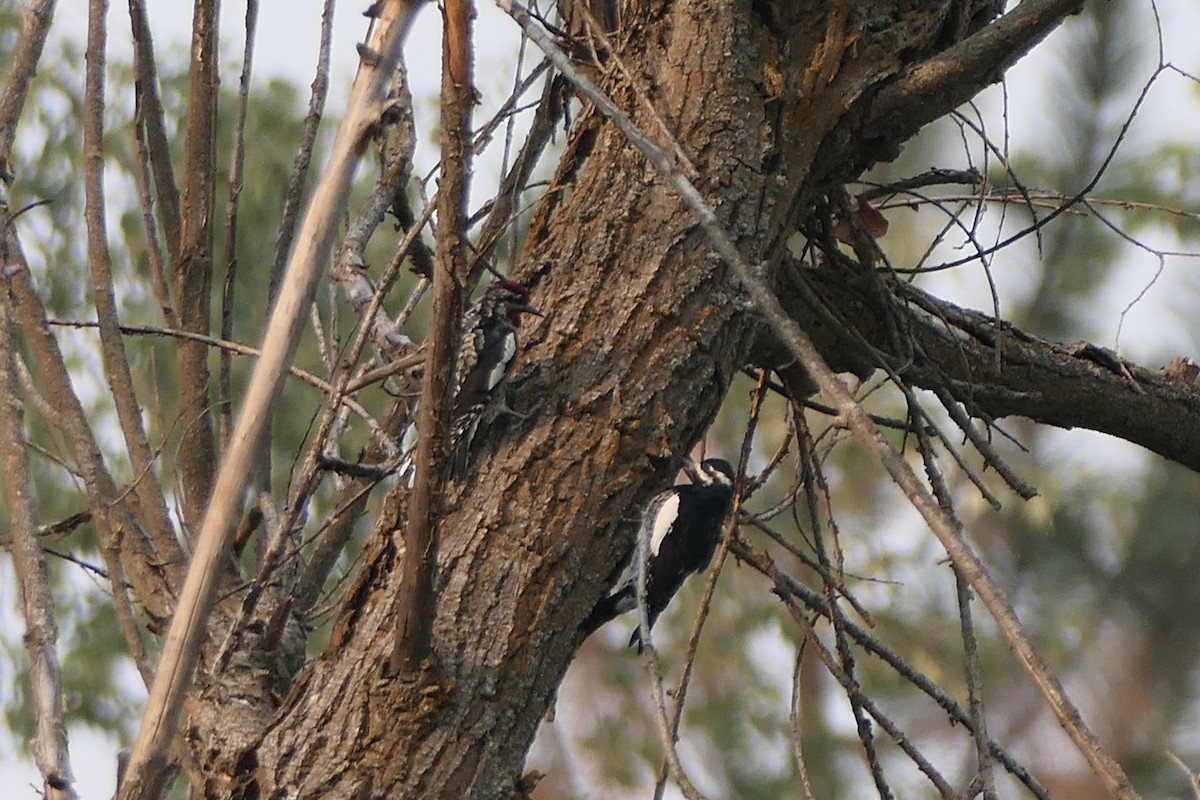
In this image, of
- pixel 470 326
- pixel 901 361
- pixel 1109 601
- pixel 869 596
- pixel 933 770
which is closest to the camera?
pixel 933 770

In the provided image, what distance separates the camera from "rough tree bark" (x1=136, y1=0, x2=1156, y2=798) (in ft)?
6.93

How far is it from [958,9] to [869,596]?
316 inches

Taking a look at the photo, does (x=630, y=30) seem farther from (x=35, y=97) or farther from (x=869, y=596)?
(x=869, y=596)

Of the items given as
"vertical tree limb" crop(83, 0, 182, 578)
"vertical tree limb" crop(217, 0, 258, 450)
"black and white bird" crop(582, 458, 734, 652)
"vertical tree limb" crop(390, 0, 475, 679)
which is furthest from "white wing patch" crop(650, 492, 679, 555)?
"vertical tree limb" crop(390, 0, 475, 679)

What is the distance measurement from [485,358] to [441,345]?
1.20m

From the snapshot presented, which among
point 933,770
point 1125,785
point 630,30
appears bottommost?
point 1125,785

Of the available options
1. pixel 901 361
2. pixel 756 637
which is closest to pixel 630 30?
pixel 901 361

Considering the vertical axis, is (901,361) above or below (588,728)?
below

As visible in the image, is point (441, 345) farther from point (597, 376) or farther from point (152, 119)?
point (152, 119)

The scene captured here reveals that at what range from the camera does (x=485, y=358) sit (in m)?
2.88

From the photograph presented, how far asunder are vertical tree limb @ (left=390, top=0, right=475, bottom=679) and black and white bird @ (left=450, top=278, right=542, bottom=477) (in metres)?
0.19

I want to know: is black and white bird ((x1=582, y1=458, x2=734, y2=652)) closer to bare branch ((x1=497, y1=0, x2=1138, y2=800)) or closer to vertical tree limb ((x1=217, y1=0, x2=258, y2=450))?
vertical tree limb ((x1=217, y1=0, x2=258, y2=450))

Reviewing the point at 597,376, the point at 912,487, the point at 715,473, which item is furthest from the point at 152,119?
the point at 715,473

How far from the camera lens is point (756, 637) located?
33.6 ft
